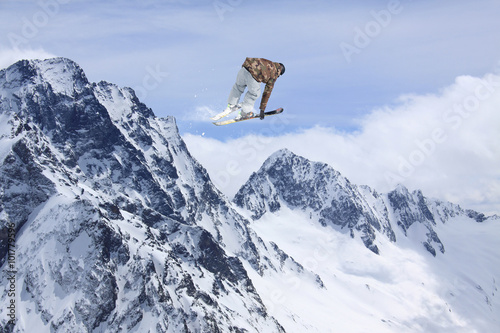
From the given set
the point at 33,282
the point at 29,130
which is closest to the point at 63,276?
the point at 33,282

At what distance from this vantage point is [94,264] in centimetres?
Result: 13325

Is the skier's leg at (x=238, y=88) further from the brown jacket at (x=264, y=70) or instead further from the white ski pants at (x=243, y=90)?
the brown jacket at (x=264, y=70)

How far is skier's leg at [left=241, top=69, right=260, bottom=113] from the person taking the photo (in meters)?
31.2

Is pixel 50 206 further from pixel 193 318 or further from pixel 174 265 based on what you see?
pixel 193 318

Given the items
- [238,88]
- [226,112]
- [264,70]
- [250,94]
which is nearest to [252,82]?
[250,94]

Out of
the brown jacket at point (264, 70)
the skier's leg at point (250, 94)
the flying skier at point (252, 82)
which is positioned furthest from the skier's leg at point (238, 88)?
the brown jacket at point (264, 70)

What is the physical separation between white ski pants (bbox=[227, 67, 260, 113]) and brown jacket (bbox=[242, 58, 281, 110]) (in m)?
0.40

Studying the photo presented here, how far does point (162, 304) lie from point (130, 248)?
21.9 m

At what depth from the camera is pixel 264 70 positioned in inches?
1221

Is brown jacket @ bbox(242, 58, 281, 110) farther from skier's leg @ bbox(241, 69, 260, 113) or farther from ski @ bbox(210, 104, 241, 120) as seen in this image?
ski @ bbox(210, 104, 241, 120)

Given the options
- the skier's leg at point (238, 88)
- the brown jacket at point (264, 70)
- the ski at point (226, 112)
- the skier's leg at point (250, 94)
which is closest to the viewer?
the brown jacket at point (264, 70)

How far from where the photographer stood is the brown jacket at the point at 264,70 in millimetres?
30797

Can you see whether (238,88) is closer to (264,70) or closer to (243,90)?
(243,90)

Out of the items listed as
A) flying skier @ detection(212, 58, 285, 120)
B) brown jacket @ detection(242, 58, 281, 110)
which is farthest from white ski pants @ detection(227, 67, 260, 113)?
brown jacket @ detection(242, 58, 281, 110)
